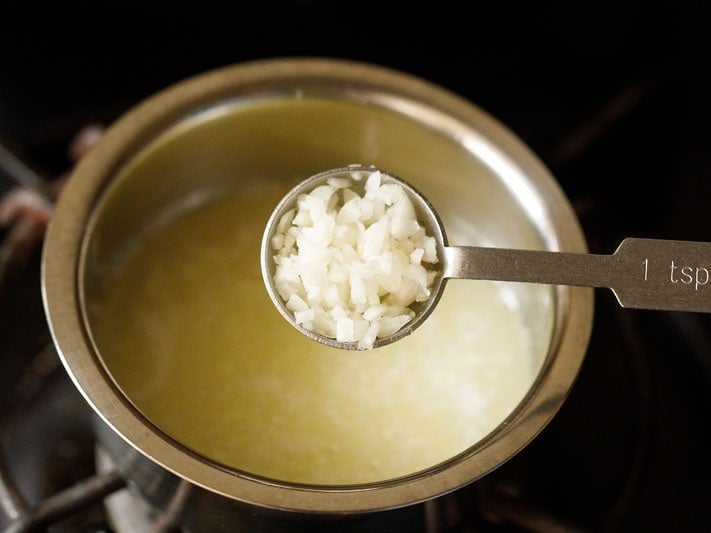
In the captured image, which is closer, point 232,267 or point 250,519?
point 250,519

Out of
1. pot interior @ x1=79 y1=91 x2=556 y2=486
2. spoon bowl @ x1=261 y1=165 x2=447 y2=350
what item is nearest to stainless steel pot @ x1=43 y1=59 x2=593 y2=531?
pot interior @ x1=79 y1=91 x2=556 y2=486

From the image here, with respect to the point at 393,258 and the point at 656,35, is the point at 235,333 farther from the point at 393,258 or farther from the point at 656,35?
the point at 656,35

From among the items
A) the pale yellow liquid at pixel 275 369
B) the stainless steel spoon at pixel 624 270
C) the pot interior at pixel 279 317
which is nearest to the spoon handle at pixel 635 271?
the stainless steel spoon at pixel 624 270

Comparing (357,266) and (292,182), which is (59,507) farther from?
(292,182)

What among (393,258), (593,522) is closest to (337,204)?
(393,258)

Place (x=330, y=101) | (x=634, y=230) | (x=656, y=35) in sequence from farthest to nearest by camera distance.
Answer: (x=656, y=35) < (x=634, y=230) < (x=330, y=101)

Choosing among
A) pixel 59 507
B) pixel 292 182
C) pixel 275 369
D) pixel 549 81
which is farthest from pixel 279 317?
pixel 549 81

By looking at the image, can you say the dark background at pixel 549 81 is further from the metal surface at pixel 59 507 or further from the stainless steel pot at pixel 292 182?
the metal surface at pixel 59 507

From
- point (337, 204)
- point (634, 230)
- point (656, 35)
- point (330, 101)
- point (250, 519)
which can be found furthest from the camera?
point (656, 35)
